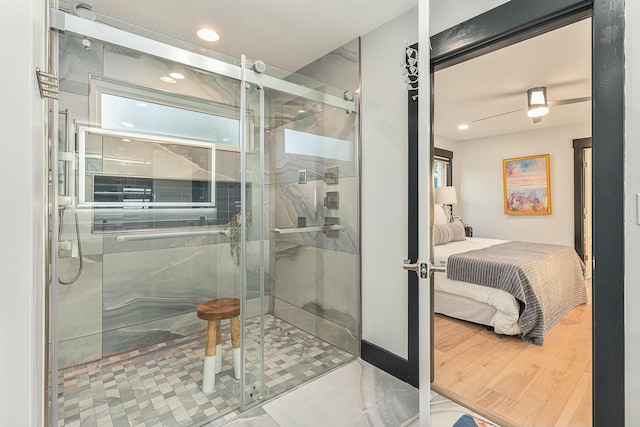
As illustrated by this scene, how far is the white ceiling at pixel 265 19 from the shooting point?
192 cm

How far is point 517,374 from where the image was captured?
214cm

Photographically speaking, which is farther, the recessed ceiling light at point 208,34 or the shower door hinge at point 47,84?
the recessed ceiling light at point 208,34

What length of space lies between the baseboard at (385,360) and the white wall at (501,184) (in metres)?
4.35

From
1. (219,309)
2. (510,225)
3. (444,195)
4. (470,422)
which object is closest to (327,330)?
(219,309)

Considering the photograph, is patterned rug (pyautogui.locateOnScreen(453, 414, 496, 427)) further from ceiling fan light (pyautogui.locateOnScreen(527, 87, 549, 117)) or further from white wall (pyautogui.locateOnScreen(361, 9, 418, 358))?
ceiling fan light (pyautogui.locateOnScreen(527, 87, 549, 117))

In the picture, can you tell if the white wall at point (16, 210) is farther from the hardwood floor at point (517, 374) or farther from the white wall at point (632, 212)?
the hardwood floor at point (517, 374)

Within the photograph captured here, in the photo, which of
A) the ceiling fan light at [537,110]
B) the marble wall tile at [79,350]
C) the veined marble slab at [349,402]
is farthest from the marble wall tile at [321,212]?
the ceiling fan light at [537,110]

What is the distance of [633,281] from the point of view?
3.93 feet

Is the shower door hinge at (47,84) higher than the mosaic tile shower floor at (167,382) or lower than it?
higher

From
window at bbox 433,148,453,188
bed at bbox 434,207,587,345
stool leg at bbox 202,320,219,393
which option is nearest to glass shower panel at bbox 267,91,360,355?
stool leg at bbox 202,320,219,393

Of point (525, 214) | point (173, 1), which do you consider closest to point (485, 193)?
point (525, 214)

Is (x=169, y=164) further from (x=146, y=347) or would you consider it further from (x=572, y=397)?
(x=572, y=397)

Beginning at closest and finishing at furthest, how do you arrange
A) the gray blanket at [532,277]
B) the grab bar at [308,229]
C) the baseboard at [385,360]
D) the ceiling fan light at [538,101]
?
the baseboard at [385,360]
the grab bar at [308,229]
the gray blanket at [532,277]
the ceiling fan light at [538,101]

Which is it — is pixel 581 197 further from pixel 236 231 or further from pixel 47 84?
pixel 47 84
